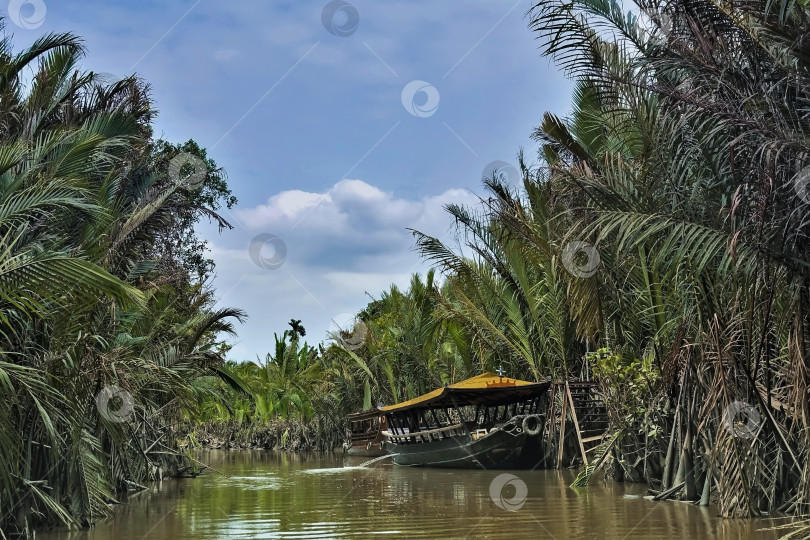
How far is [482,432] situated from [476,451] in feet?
4.83

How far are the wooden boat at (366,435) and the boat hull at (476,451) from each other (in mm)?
6482

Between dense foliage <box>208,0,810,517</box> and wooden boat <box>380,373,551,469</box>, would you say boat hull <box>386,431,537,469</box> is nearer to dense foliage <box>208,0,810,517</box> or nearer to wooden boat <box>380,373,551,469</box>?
wooden boat <box>380,373,551,469</box>

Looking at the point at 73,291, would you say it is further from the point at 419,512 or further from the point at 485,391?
the point at 485,391

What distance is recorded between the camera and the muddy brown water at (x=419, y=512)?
931 cm

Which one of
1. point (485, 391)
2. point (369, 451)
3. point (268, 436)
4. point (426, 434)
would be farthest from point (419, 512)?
point (268, 436)

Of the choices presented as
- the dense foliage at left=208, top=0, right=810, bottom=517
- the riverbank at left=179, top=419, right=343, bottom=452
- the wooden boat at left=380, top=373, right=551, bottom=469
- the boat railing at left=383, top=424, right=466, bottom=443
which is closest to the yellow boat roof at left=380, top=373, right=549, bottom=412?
the wooden boat at left=380, top=373, right=551, bottom=469

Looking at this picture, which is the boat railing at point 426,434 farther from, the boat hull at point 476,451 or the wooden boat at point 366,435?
the wooden boat at point 366,435

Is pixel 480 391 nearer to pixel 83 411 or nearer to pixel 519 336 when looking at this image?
pixel 519 336

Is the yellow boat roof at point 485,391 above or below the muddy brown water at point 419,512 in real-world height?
above

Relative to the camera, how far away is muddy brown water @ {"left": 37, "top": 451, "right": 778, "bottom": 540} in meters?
9.31

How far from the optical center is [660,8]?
A: 7.99 m

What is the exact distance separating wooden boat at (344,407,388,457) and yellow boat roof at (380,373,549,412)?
24.5 ft

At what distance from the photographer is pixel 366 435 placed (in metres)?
30.6

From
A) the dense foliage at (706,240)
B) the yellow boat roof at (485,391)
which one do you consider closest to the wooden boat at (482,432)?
the yellow boat roof at (485,391)
